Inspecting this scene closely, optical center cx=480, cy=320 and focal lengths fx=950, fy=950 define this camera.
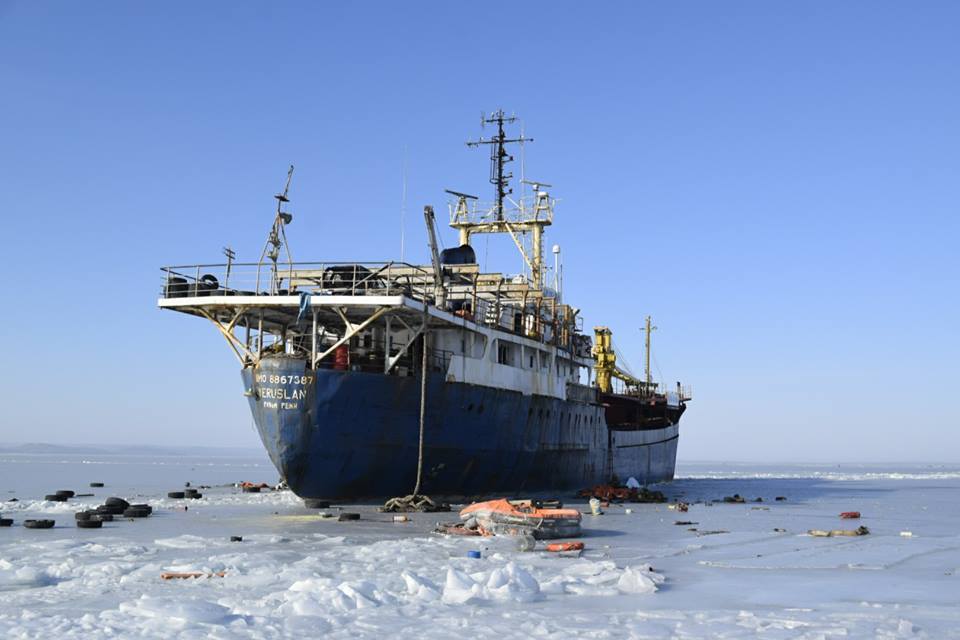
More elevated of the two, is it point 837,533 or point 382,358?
point 382,358

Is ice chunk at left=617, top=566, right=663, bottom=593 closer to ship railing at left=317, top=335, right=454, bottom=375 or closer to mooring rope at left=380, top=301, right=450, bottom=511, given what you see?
mooring rope at left=380, top=301, right=450, bottom=511

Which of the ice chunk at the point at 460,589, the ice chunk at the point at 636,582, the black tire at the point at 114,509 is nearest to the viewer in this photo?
the ice chunk at the point at 460,589

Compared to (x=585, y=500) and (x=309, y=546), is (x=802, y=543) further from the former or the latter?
(x=585, y=500)

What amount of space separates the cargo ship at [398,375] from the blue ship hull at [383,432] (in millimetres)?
44

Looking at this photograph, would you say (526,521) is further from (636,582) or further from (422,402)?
(636,582)

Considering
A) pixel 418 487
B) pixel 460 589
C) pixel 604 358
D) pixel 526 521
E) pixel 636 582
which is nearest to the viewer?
pixel 460 589

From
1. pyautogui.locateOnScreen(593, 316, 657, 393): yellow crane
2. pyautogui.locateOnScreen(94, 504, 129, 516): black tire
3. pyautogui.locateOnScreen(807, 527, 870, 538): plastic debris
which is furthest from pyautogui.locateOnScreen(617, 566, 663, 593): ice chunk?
pyautogui.locateOnScreen(593, 316, 657, 393): yellow crane

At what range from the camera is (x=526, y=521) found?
2283cm

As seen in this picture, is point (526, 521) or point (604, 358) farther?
Result: point (604, 358)

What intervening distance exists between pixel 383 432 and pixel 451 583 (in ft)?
48.8

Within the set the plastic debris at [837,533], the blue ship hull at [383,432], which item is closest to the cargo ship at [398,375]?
the blue ship hull at [383,432]

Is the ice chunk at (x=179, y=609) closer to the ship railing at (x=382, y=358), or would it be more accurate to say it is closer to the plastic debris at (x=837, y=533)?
the ship railing at (x=382, y=358)

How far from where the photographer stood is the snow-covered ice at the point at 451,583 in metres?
12.0

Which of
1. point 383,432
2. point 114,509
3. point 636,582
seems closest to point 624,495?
point 383,432
